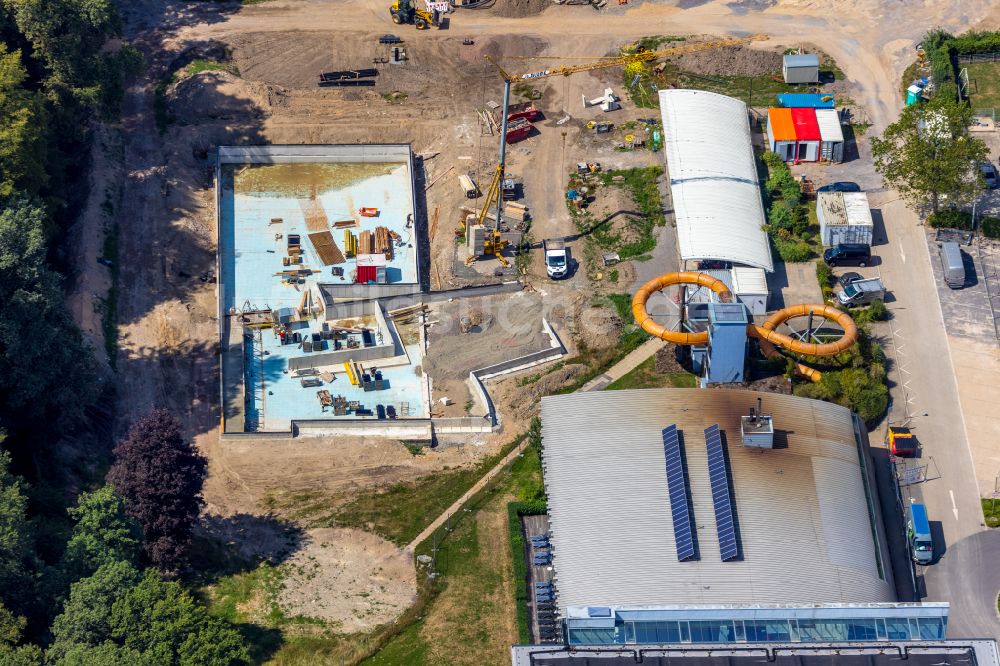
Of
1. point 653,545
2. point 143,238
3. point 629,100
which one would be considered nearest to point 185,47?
point 143,238

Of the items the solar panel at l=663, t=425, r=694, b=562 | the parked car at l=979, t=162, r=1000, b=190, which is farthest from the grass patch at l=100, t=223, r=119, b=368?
the parked car at l=979, t=162, r=1000, b=190

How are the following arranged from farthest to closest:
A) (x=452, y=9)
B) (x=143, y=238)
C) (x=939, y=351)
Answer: (x=452, y=9), (x=143, y=238), (x=939, y=351)

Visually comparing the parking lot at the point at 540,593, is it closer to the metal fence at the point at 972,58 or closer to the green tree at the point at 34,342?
the green tree at the point at 34,342

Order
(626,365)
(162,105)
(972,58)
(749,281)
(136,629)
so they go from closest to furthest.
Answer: (136,629) → (626,365) → (749,281) → (162,105) → (972,58)

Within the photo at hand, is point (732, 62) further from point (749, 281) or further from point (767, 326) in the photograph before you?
point (767, 326)

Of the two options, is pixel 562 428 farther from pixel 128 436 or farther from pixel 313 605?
pixel 128 436

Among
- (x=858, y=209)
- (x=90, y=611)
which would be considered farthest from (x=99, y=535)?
(x=858, y=209)

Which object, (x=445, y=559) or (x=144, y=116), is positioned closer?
(x=445, y=559)
